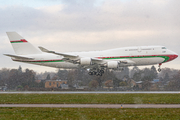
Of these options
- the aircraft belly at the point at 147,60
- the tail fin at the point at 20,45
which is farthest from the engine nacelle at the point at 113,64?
the tail fin at the point at 20,45

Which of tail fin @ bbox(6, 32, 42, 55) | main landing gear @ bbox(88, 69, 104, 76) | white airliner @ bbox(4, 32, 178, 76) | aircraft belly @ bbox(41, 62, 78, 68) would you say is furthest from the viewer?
tail fin @ bbox(6, 32, 42, 55)

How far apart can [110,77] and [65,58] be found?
43.8 meters

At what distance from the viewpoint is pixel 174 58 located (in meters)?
48.5

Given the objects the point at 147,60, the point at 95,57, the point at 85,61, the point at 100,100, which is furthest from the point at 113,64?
the point at 100,100

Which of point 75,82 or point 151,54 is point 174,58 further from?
point 75,82

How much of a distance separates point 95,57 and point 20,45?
58.4 ft

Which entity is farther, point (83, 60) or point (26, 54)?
point (26, 54)

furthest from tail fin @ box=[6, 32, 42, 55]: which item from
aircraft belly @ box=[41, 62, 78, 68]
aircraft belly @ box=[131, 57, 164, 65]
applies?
aircraft belly @ box=[131, 57, 164, 65]

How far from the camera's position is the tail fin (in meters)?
53.6

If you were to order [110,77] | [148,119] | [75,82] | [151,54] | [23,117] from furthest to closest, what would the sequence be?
[75,82]
[110,77]
[151,54]
[23,117]
[148,119]

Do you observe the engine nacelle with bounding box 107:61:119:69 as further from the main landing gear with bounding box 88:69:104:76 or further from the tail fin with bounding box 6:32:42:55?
the tail fin with bounding box 6:32:42:55

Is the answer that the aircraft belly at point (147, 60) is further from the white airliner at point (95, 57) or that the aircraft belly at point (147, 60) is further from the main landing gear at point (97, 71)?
the main landing gear at point (97, 71)

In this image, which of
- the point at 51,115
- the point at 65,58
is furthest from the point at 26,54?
the point at 51,115

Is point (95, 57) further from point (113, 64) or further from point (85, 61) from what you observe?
point (113, 64)
